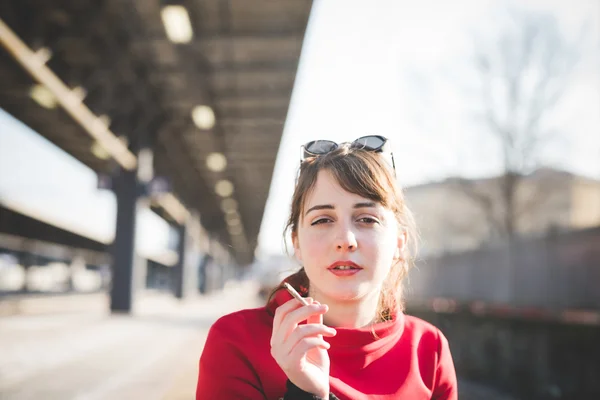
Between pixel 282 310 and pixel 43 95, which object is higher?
pixel 43 95

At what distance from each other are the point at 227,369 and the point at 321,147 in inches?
29.9

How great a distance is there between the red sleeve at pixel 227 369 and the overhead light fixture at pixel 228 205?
101 ft

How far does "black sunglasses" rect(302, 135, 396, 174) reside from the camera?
184cm

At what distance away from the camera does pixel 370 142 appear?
6.10ft

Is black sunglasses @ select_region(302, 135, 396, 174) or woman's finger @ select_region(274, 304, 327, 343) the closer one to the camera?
woman's finger @ select_region(274, 304, 327, 343)

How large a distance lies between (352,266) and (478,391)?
36.1 ft

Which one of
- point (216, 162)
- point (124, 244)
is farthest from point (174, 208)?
point (124, 244)

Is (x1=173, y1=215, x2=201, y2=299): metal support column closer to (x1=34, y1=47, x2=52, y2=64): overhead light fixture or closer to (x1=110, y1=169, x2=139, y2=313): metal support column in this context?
(x1=110, y1=169, x2=139, y2=313): metal support column

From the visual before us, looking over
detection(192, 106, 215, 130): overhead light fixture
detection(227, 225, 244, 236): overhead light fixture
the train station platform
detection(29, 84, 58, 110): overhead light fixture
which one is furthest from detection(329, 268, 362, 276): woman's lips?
detection(227, 225, 244, 236): overhead light fixture

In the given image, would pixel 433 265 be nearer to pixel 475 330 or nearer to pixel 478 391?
pixel 475 330

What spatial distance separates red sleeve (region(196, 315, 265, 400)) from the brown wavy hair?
21 cm

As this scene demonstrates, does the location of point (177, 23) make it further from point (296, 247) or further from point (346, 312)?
point (346, 312)

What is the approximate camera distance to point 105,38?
39.2 feet

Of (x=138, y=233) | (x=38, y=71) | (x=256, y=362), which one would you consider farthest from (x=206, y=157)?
(x=256, y=362)
